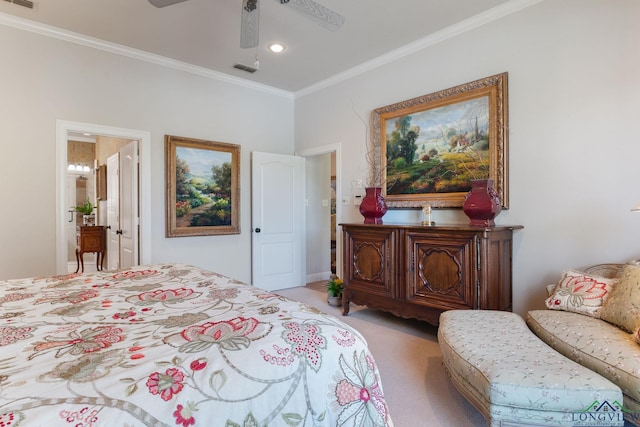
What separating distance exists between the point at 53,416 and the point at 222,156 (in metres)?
4.05

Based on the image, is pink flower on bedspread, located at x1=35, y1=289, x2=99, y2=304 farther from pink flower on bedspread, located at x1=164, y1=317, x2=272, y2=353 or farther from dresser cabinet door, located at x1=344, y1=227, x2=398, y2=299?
dresser cabinet door, located at x1=344, y1=227, x2=398, y2=299

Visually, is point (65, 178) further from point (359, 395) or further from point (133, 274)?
point (359, 395)

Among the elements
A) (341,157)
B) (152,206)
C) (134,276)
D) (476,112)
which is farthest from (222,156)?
(476,112)

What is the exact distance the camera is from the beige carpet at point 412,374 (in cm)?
192

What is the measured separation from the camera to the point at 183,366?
878 millimetres

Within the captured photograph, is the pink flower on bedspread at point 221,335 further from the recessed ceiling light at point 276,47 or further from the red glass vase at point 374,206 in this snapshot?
the recessed ceiling light at point 276,47

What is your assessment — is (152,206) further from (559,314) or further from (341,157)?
(559,314)

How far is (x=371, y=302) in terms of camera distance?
3.50 meters

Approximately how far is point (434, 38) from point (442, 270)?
7.92 feet

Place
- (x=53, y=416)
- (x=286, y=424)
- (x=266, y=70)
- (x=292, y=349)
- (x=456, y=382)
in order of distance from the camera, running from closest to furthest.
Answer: (x=53, y=416), (x=286, y=424), (x=292, y=349), (x=456, y=382), (x=266, y=70)

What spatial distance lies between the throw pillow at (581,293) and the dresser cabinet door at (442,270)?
0.55 m

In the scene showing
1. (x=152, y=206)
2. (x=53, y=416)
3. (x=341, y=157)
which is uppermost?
(x=341, y=157)

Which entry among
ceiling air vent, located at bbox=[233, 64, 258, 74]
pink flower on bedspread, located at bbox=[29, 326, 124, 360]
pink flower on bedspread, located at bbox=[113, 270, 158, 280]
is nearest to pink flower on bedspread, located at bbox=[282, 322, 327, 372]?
pink flower on bedspread, located at bbox=[29, 326, 124, 360]

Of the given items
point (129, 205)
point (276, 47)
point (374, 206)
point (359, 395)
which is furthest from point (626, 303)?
point (129, 205)
